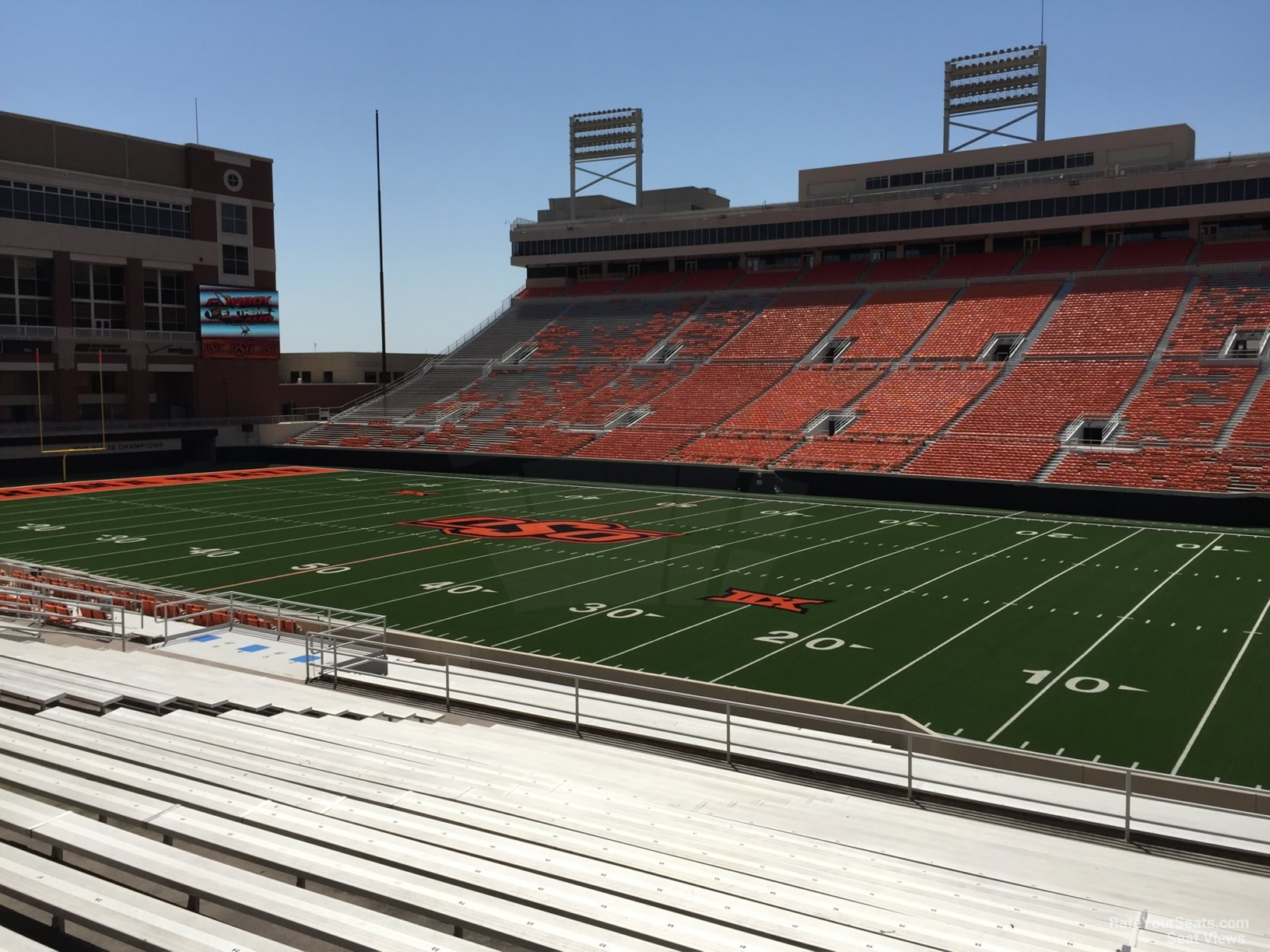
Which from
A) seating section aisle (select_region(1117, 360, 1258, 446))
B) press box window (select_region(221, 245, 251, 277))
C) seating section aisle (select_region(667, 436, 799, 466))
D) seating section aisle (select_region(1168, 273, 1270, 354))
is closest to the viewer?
seating section aisle (select_region(1117, 360, 1258, 446))

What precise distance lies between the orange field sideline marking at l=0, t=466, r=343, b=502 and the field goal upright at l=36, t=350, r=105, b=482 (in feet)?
7.58

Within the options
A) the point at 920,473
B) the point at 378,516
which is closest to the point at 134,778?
the point at 378,516

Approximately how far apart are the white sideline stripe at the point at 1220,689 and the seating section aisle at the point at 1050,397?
56.1 ft

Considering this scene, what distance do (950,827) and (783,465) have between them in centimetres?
2739

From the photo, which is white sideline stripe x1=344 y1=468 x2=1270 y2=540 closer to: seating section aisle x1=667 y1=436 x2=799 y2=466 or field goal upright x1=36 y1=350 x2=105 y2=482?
seating section aisle x1=667 y1=436 x2=799 y2=466

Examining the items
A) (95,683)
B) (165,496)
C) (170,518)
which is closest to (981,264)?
(165,496)

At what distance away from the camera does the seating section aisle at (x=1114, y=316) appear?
37.7m

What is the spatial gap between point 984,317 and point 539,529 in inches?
970

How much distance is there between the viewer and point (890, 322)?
44.2 metres

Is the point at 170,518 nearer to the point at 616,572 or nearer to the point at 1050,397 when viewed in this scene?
the point at 616,572

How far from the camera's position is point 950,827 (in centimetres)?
681

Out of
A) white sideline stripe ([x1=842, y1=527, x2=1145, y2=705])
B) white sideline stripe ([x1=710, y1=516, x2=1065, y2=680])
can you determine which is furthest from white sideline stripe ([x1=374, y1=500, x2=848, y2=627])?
white sideline stripe ([x1=842, y1=527, x2=1145, y2=705])

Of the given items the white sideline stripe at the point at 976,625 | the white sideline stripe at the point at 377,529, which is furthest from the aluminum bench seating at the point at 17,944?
the white sideline stripe at the point at 377,529

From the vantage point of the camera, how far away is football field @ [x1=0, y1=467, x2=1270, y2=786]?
12133mm
